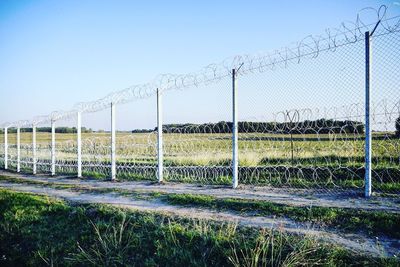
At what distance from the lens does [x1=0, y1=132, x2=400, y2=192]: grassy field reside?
1043 centimetres

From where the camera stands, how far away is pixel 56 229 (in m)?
8.30

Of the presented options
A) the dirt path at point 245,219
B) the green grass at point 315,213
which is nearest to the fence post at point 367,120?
the green grass at point 315,213

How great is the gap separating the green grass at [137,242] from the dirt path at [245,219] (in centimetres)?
Answer: 26

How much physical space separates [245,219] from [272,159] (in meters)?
11.1

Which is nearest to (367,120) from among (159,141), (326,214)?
(326,214)

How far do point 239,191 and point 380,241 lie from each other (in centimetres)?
442

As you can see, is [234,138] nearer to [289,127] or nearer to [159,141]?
[289,127]

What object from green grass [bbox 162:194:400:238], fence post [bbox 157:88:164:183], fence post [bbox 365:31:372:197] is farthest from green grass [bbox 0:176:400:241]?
fence post [bbox 157:88:164:183]

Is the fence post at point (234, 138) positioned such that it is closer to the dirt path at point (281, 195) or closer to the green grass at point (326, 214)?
the dirt path at point (281, 195)

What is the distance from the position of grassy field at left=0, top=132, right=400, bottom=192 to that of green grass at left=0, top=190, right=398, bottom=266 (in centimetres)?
383

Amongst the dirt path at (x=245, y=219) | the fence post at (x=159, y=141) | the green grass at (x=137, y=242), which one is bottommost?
the green grass at (x=137, y=242)

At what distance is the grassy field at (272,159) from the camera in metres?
10.4

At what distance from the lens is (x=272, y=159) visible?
17547 mm

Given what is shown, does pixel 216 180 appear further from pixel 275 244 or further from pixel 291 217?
pixel 275 244
